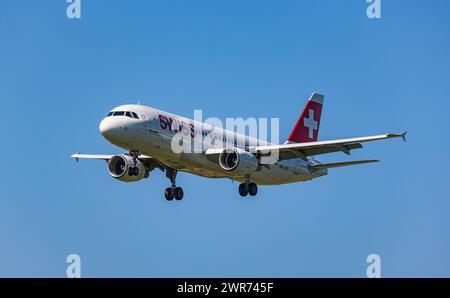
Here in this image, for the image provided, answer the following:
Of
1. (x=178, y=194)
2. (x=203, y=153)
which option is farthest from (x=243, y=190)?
(x=178, y=194)

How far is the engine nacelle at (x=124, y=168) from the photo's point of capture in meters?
58.8

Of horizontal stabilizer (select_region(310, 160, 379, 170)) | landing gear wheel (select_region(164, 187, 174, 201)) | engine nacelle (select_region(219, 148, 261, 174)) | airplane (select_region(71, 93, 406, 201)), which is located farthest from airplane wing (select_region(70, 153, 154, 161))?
horizontal stabilizer (select_region(310, 160, 379, 170))

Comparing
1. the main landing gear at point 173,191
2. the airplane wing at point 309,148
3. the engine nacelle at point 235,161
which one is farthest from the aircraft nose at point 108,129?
the airplane wing at point 309,148

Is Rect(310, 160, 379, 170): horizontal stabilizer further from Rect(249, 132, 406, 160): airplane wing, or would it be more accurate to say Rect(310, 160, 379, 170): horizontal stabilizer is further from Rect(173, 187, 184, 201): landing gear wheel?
Rect(173, 187, 184, 201): landing gear wheel

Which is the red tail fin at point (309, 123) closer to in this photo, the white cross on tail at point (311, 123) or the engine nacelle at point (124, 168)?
the white cross on tail at point (311, 123)

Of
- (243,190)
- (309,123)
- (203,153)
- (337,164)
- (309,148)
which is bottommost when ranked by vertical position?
(243,190)

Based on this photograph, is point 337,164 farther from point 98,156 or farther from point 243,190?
point 98,156

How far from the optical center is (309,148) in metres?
58.7

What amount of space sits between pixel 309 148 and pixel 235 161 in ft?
15.8

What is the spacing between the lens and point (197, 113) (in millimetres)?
59938

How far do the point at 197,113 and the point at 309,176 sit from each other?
938 cm
